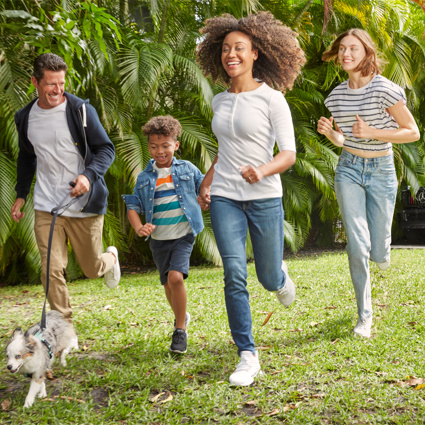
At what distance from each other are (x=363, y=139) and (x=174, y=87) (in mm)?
7984

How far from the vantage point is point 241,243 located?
4074mm

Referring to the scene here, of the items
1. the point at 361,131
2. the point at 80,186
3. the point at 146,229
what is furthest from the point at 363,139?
the point at 80,186

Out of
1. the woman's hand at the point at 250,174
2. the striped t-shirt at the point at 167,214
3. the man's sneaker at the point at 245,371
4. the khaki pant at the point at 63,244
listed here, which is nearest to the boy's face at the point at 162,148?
the striped t-shirt at the point at 167,214

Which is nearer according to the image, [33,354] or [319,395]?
[33,354]

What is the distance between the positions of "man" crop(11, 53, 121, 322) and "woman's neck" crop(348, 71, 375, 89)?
2.13 meters

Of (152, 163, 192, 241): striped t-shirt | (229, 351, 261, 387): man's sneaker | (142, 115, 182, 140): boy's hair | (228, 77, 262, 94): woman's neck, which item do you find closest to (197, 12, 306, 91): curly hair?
(228, 77, 262, 94): woman's neck

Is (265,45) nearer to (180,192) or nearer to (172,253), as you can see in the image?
(180,192)

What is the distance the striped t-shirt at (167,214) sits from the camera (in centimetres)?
477

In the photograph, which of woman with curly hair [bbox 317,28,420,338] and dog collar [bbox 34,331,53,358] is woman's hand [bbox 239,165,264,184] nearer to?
woman with curly hair [bbox 317,28,420,338]

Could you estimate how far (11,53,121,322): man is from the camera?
4613mm

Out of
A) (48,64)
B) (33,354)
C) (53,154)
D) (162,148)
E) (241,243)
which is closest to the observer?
(33,354)

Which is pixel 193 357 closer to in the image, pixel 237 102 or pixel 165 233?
pixel 165 233

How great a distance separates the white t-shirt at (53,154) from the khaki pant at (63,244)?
165 millimetres

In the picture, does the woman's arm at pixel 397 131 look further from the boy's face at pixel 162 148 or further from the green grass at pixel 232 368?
the green grass at pixel 232 368
